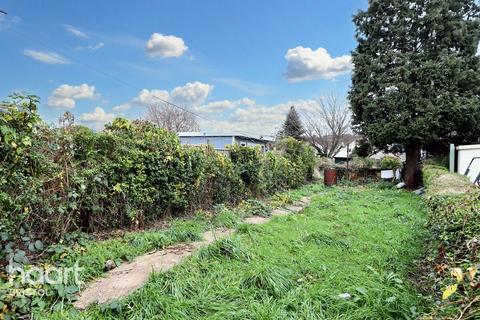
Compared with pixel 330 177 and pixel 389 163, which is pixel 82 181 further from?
pixel 389 163

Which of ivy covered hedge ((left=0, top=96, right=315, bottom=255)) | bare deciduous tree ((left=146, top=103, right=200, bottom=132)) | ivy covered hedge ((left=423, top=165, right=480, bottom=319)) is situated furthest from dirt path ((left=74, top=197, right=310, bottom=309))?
bare deciduous tree ((left=146, top=103, right=200, bottom=132))

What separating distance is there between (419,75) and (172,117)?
2153 centimetres

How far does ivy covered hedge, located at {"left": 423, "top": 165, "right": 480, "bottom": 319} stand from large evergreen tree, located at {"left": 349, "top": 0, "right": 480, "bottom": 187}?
24.7 ft

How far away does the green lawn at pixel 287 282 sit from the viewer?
223 centimetres

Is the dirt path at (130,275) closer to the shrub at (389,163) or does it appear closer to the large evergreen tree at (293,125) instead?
the shrub at (389,163)

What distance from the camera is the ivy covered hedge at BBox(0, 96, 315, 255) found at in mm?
2922

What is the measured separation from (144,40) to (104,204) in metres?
8.38

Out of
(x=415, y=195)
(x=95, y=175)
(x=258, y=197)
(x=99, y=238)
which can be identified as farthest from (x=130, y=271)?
(x=415, y=195)

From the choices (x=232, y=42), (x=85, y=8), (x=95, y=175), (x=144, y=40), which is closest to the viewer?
(x=95, y=175)

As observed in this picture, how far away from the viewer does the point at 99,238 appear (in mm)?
4062

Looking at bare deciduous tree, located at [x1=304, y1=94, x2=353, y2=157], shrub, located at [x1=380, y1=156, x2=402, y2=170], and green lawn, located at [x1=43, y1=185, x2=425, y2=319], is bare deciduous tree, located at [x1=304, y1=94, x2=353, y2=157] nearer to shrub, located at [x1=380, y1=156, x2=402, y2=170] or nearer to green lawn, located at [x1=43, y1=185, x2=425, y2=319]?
shrub, located at [x1=380, y1=156, x2=402, y2=170]

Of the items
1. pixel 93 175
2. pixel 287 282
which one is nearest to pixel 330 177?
pixel 93 175

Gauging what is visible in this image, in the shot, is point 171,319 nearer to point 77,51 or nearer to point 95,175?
point 95,175

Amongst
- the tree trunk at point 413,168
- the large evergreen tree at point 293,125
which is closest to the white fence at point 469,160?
the tree trunk at point 413,168
